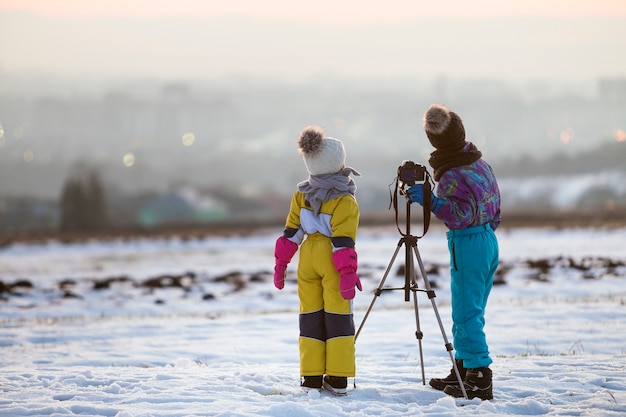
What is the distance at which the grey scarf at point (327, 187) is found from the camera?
691 centimetres

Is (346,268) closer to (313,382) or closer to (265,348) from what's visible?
(313,382)

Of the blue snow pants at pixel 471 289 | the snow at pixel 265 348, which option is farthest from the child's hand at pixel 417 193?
the snow at pixel 265 348

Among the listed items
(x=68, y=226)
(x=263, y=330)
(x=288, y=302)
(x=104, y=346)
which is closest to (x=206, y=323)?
(x=263, y=330)

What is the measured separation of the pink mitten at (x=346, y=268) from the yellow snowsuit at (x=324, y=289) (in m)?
0.08

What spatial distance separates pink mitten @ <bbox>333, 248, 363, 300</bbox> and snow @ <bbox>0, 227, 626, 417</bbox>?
0.98m

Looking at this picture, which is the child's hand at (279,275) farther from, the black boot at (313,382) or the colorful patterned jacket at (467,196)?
the colorful patterned jacket at (467,196)

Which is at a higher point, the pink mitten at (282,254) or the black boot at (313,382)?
the pink mitten at (282,254)

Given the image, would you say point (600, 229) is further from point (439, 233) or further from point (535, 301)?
point (535, 301)

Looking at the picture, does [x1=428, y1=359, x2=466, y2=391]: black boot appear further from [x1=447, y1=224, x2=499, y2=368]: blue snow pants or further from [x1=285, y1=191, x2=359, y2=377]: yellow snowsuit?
[x1=285, y1=191, x2=359, y2=377]: yellow snowsuit

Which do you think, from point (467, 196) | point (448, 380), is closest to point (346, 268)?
point (467, 196)

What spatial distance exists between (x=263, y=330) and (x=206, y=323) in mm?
1539

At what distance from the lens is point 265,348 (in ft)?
35.3

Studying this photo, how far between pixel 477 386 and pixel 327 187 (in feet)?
7.48

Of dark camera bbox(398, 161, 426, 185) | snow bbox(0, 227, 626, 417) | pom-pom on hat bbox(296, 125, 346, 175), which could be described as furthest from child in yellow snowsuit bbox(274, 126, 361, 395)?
dark camera bbox(398, 161, 426, 185)
